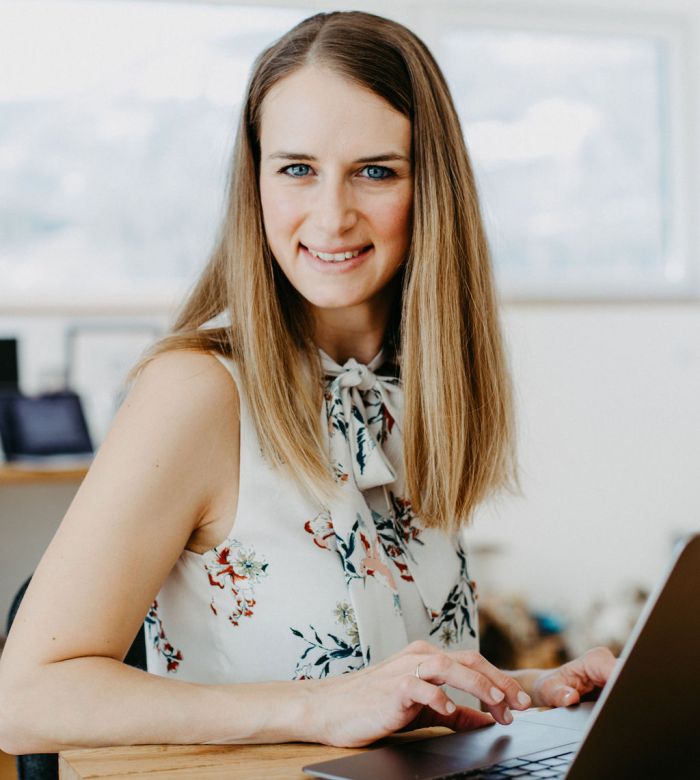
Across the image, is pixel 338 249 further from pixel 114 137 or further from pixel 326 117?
pixel 114 137

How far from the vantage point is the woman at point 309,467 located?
99 cm

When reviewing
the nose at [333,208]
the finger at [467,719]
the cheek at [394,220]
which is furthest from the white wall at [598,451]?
the finger at [467,719]

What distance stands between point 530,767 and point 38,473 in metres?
2.12

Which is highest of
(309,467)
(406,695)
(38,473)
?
(309,467)

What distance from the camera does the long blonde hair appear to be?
4.46 feet

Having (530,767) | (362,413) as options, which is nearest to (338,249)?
(362,413)

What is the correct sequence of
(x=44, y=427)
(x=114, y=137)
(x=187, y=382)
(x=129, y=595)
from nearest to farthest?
(x=129, y=595)
(x=187, y=382)
(x=44, y=427)
(x=114, y=137)

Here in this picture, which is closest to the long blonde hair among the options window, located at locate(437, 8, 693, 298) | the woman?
the woman

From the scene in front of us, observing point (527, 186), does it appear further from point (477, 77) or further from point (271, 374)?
point (271, 374)

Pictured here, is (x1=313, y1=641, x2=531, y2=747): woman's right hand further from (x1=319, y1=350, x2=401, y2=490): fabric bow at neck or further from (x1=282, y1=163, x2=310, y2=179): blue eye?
(x1=282, y1=163, x2=310, y2=179): blue eye

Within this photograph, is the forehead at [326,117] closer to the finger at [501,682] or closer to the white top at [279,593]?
the white top at [279,593]

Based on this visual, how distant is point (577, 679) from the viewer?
119 cm

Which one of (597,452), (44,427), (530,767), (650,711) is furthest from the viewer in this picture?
(597,452)

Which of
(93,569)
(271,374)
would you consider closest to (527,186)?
(271,374)
